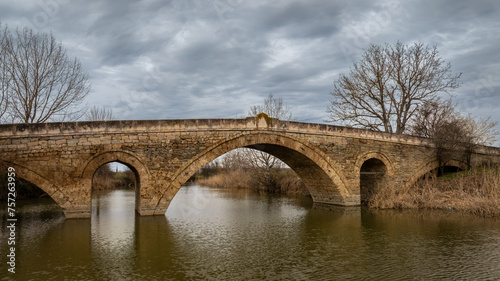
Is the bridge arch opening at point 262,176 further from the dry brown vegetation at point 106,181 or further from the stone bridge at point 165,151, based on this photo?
the dry brown vegetation at point 106,181

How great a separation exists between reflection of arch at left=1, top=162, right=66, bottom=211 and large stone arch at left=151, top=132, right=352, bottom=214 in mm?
3163

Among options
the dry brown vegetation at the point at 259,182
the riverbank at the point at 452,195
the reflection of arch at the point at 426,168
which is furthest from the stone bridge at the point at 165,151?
the dry brown vegetation at the point at 259,182

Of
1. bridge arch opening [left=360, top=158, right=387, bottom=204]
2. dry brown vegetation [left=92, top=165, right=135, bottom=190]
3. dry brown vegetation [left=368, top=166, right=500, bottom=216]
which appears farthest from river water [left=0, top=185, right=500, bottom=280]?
dry brown vegetation [left=92, top=165, right=135, bottom=190]

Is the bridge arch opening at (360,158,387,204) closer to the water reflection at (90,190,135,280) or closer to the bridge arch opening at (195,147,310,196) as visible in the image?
the bridge arch opening at (195,147,310,196)

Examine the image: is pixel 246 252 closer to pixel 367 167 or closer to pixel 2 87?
pixel 367 167

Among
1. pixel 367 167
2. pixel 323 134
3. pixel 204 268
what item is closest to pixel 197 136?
pixel 323 134

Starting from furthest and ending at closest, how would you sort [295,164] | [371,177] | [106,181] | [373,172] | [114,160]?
1. [106,181]
2. [371,177]
3. [373,172]
4. [295,164]
5. [114,160]

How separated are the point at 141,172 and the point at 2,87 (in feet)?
28.4

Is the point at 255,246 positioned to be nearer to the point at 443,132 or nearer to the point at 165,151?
the point at 165,151

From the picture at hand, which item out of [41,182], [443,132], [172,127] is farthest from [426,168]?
[41,182]

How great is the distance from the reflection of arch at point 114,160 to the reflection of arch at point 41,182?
846 millimetres

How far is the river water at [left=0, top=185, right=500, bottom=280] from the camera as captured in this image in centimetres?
640

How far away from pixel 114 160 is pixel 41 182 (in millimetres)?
2345

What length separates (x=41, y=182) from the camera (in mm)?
11266
